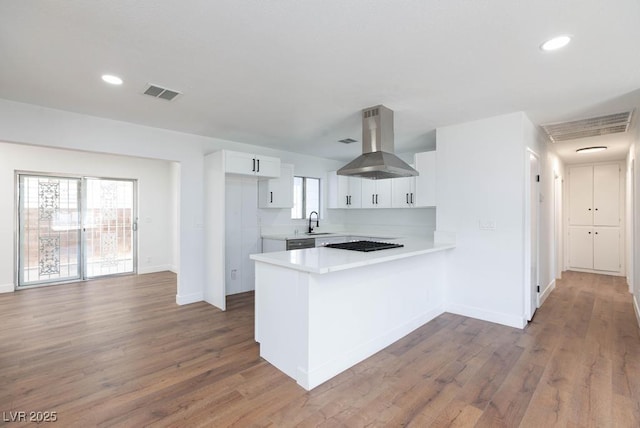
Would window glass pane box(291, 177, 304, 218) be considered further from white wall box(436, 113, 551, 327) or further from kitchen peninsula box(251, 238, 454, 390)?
kitchen peninsula box(251, 238, 454, 390)

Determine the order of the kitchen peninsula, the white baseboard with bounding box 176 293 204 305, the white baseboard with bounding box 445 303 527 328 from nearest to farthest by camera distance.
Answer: the kitchen peninsula, the white baseboard with bounding box 445 303 527 328, the white baseboard with bounding box 176 293 204 305

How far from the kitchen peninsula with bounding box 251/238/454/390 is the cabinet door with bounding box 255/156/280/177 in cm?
218

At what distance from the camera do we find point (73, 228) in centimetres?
575

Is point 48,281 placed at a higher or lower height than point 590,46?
lower

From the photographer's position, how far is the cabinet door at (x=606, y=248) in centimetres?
601

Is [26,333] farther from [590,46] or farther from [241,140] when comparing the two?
[590,46]

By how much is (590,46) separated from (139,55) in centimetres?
313

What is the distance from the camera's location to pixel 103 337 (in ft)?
10.4

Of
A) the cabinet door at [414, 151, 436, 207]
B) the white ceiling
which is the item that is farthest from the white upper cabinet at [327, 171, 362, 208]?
the white ceiling

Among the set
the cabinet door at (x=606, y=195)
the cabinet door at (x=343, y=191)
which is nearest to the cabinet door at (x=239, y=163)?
the cabinet door at (x=343, y=191)

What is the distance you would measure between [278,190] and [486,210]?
316 cm

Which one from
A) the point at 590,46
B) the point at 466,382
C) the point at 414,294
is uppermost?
the point at 590,46

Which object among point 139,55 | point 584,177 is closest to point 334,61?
point 139,55

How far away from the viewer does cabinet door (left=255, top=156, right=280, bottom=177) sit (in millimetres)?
4680
